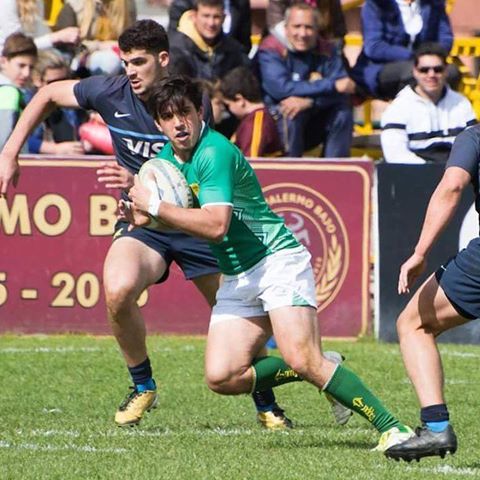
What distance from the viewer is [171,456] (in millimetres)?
6750

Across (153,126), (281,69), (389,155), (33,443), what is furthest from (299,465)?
(281,69)

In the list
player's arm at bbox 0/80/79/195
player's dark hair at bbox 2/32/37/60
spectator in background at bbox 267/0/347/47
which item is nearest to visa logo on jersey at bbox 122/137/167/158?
player's arm at bbox 0/80/79/195

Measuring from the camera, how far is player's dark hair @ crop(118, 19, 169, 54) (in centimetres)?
761

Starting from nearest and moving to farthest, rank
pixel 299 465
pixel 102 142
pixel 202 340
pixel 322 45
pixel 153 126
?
1. pixel 299 465
2. pixel 153 126
3. pixel 202 340
4. pixel 102 142
5. pixel 322 45

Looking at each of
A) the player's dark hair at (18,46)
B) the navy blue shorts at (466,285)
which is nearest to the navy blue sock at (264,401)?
the navy blue shorts at (466,285)

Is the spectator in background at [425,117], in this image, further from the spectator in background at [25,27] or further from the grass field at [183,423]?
the spectator in background at [25,27]

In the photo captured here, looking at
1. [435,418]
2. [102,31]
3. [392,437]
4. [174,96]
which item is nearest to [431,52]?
[102,31]

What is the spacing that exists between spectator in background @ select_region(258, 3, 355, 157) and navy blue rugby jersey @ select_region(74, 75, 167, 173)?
15.4ft

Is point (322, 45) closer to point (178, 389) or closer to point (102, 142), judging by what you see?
point (102, 142)

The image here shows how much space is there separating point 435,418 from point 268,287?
1.05 metres

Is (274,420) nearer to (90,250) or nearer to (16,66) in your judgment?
(90,250)

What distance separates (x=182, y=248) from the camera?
311 inches

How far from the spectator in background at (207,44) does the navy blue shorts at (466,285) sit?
245 inches

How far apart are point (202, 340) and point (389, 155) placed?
7.05 feet
